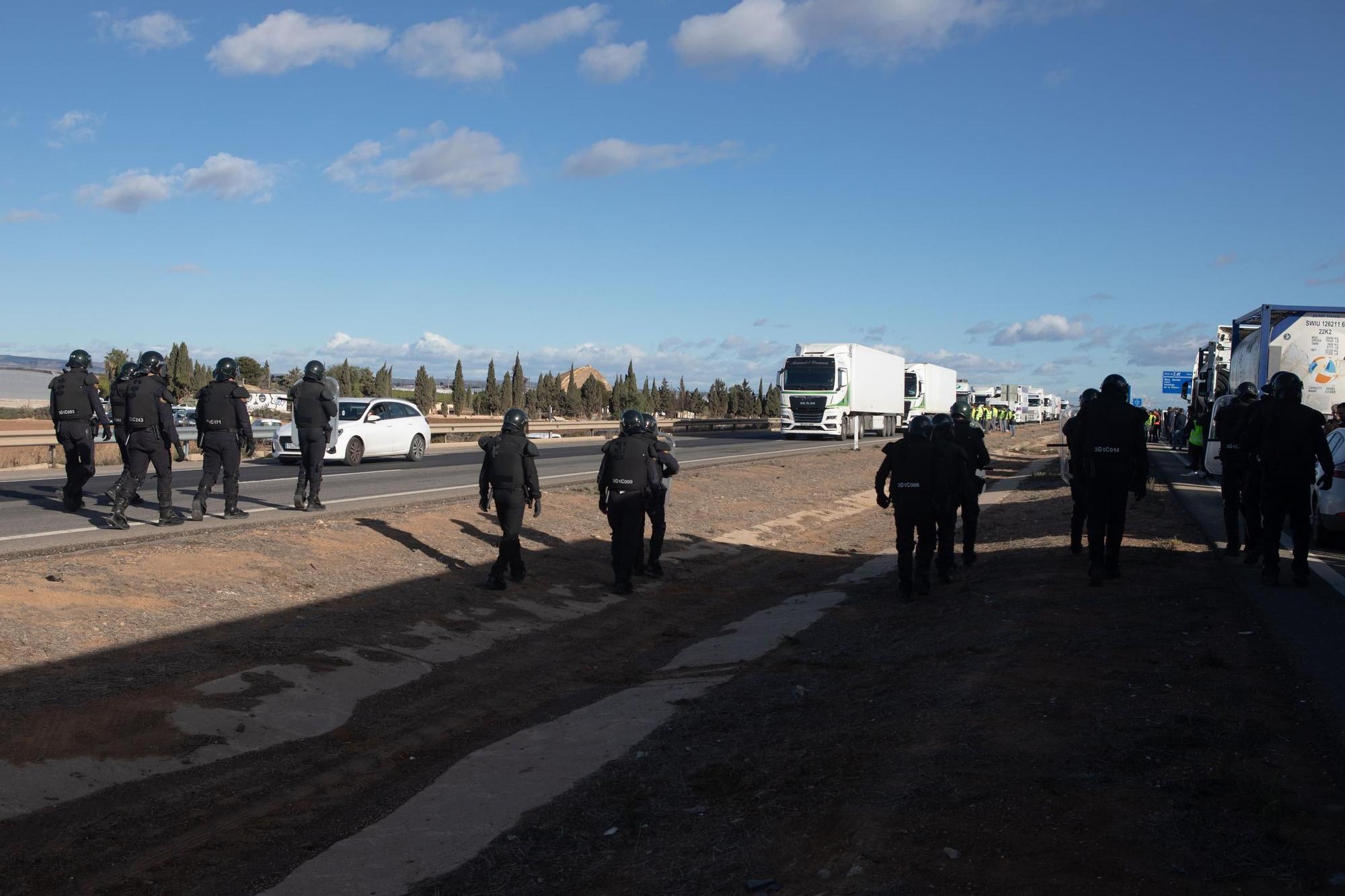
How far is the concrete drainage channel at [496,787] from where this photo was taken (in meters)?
4.95

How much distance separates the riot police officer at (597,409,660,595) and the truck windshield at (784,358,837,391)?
3462 cm

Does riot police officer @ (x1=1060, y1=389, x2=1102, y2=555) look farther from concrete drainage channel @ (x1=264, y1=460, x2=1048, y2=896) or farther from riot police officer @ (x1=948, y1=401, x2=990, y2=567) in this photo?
concrete drainage channel @ (x1=264, y1=460, x2=1048, y2=896)

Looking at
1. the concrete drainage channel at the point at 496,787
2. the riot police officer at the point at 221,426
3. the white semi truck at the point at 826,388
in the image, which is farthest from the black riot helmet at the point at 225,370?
the white semi truck at the point at 826,388

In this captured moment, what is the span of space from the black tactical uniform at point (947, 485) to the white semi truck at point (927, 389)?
4448 cm

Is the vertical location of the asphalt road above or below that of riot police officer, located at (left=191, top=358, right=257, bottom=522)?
below

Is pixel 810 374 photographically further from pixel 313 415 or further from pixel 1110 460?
pixel 1110 460

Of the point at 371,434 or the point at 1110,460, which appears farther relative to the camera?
the point at 371,434

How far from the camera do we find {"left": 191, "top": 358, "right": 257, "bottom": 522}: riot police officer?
13.0 metres

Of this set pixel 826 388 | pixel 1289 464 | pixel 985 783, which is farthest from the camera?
pixel 826 388

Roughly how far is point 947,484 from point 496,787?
6341 mm

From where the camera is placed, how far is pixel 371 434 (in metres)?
25.8

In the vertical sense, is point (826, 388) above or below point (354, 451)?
above

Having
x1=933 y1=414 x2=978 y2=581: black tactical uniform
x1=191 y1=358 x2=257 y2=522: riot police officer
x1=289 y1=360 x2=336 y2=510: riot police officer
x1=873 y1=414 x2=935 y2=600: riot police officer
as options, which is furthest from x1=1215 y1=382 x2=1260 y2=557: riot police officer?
x1=191 y1=358 x2=257 y2=522: riot police officer

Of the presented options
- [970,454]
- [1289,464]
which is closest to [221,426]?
[970,454]
